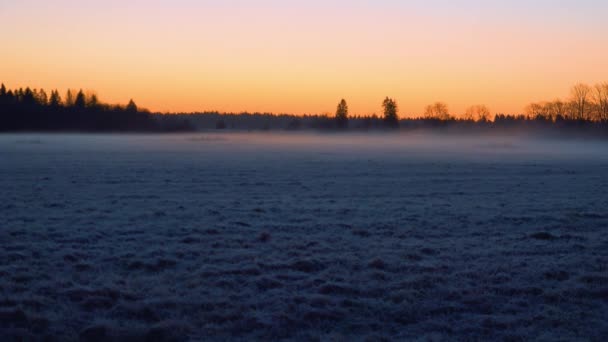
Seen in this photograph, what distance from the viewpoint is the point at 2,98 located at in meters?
112

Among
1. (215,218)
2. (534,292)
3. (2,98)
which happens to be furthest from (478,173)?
(2,98)

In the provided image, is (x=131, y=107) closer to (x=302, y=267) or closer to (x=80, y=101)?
(x=80, y=101)

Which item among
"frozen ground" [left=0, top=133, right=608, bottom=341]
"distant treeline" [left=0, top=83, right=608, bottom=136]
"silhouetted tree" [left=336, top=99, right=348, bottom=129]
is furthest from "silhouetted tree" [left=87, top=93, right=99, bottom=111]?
"frozen ground" [left=0, top=133, right=608, bottom=341]

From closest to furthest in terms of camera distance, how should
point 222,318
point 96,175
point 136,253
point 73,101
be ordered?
point 222,318, point 136,253, point 96,175, point 73,101

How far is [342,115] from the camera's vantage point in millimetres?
133000

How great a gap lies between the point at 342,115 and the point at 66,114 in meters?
67.7

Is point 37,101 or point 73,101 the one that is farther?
point 73,101

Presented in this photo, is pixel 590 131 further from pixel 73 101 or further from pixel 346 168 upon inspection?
pixel 73 101

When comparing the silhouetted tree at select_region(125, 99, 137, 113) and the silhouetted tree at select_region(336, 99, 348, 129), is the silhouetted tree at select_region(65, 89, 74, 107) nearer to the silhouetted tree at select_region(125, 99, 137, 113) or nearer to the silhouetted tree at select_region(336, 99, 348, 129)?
the silhouetted tree at select_region(125, 99, 137, 113)

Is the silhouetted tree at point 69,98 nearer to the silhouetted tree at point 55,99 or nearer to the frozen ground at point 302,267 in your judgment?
the silhouetted tree at point 55,99

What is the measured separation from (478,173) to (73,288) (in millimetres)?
26273

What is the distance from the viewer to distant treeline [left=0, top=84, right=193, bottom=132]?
108688 mm

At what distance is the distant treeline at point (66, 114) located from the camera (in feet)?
357

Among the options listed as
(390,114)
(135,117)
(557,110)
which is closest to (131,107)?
(135,117)
